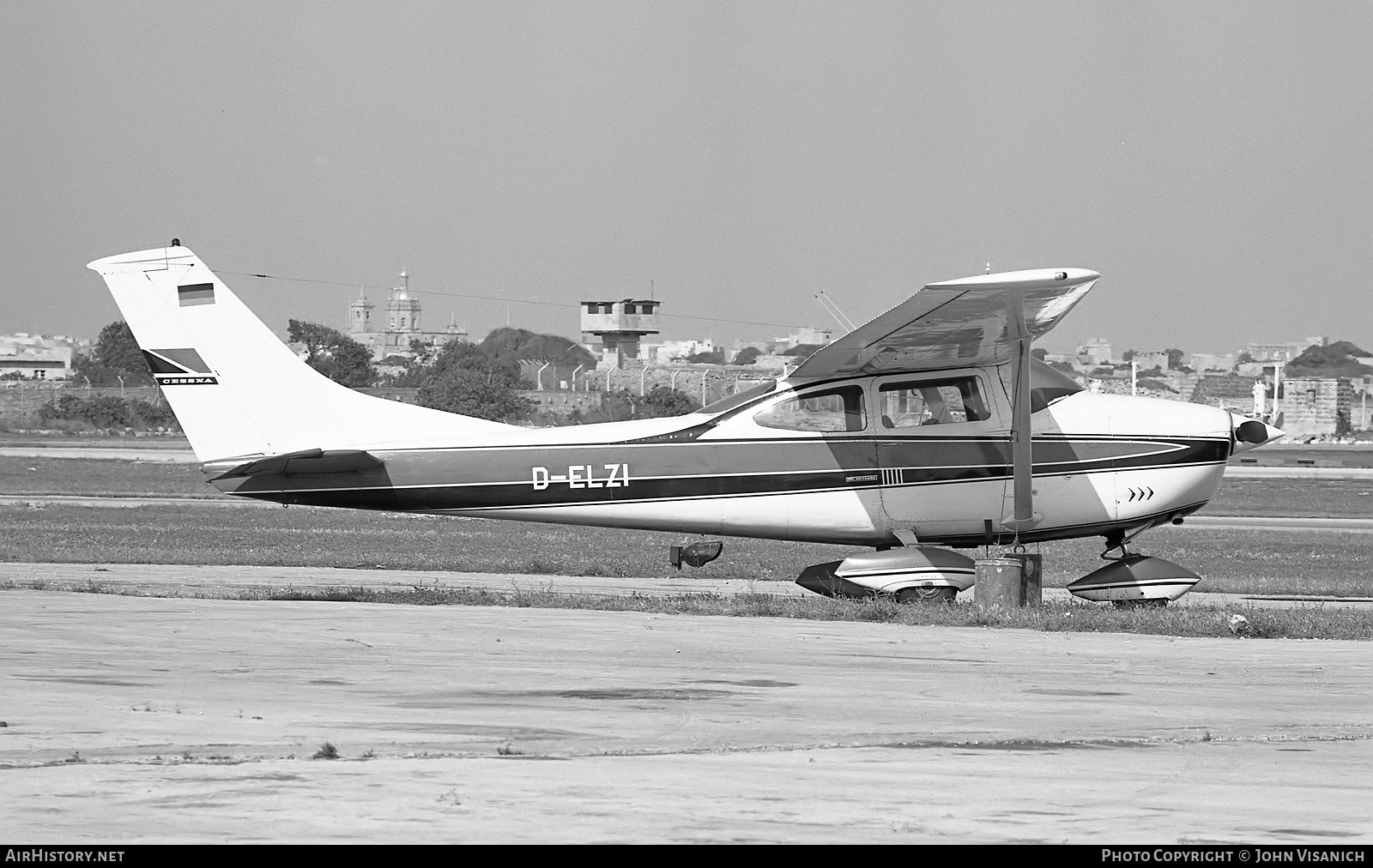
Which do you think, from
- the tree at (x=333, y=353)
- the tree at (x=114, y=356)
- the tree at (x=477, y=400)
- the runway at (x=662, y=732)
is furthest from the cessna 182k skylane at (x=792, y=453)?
the tree at (x=114, y=356)

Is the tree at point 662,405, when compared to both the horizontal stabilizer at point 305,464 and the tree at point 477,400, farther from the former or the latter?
the horizontal stabilizer at point 305,464

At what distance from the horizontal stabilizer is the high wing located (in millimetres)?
3973

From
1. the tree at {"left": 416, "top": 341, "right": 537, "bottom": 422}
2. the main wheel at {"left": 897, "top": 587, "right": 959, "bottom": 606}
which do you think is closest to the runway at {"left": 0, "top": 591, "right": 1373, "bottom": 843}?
the main wheel at {"left": 897, "top": 587, "right": 959, "bottom": 606}

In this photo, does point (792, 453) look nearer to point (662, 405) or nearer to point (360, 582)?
point (360, 582)

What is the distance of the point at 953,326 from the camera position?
462 inches

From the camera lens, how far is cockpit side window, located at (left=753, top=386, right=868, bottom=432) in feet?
42.7

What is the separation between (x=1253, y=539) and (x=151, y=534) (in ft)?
56.2

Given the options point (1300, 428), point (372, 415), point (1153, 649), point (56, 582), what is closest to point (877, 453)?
point (1153, 649)

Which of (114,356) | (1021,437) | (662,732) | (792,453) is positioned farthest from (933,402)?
(114,356)

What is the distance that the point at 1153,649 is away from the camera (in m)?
10.2

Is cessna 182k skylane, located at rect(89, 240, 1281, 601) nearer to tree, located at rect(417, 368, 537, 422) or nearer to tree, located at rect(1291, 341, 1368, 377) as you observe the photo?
tree, located at rect(417, 368, 537, 422)

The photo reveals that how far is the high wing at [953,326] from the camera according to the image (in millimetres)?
10578

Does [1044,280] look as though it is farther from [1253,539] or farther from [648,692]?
[1253,539]

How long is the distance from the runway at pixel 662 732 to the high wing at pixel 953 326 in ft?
7.88
